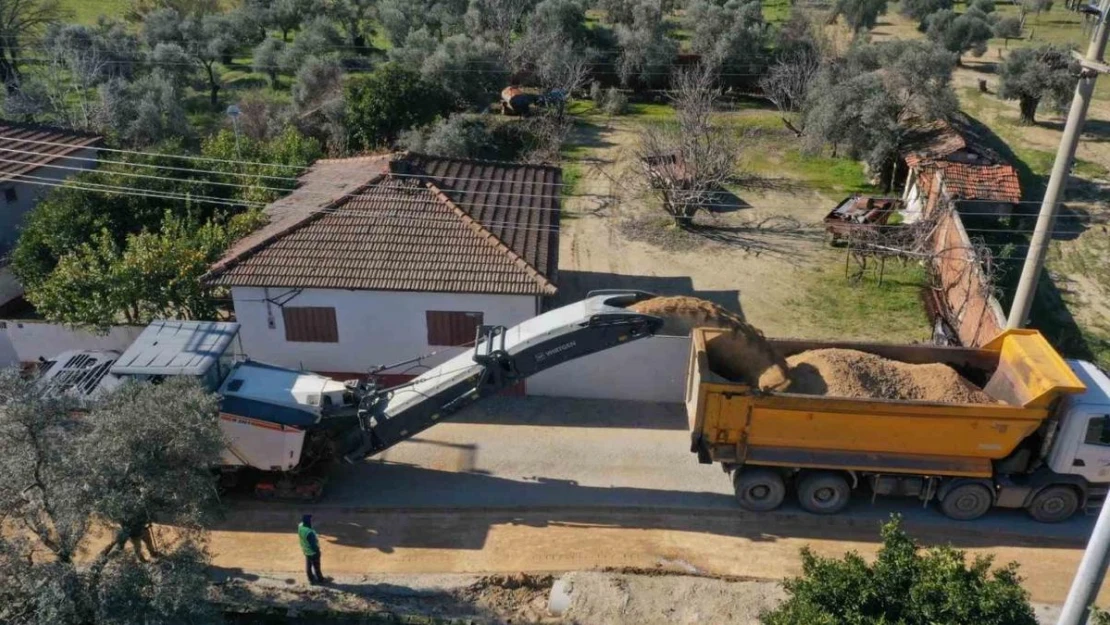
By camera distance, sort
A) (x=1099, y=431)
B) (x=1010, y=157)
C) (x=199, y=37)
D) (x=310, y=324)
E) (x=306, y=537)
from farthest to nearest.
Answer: (x=199, y=37), (x=1010, y=157), (x=310, y=324), (x=1099, y=431), (x=306, y=537)

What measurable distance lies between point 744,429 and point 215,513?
7841 mm

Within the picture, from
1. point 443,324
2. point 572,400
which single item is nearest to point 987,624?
point 572,400

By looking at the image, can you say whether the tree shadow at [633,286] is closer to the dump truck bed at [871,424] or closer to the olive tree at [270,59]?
the dump truck bed at [871,424]

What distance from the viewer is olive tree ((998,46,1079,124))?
3394 cm

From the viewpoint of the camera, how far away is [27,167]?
22688mm

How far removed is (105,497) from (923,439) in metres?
11.5

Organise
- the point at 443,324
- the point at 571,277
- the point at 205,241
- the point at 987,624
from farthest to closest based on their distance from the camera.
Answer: the point at 571,277 → the point at 205,241 → the point at 443,324 → the point at 987,624

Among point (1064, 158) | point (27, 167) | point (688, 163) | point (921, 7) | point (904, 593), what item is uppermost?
point (1064, 158)

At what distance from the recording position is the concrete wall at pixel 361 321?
55.5ft

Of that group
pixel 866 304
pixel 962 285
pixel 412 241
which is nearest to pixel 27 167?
pixel 412 241

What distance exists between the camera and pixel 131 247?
1762 centimetres

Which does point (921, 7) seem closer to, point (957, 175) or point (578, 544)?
point (957, 175)

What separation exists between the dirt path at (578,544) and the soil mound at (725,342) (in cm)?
250

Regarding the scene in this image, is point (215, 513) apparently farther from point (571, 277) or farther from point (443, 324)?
point (571, 277)
